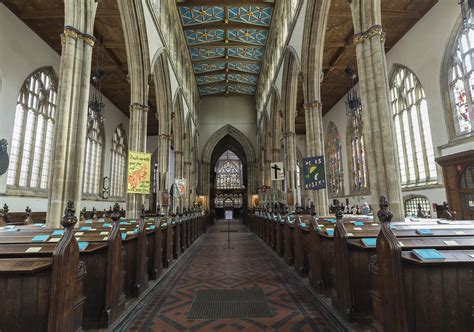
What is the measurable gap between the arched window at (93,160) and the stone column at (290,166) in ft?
36.5

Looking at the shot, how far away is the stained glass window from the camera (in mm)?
35719

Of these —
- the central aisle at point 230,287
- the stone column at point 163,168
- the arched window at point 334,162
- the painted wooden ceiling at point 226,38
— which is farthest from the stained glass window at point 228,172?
the central aisle at point 230,287

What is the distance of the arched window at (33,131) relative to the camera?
10.3m

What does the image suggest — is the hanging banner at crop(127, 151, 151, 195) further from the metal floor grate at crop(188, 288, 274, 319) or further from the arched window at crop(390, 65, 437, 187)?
the arched window at crop(390, 65, 437, 187)

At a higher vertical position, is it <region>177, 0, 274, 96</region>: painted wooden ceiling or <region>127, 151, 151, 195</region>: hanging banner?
<region>177, 0, 274, 96</region>: painted wooden ceiling

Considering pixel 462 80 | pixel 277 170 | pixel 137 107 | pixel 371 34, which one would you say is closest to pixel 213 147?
pixel 277 170

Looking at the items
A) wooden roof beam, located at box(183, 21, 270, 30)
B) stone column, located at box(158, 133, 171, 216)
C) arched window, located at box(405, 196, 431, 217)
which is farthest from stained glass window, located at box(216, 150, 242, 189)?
arched window, located at box(405, 196, 431, 217)

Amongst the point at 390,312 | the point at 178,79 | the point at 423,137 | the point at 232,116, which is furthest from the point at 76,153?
the point at 232,116

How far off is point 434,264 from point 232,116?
22.6m

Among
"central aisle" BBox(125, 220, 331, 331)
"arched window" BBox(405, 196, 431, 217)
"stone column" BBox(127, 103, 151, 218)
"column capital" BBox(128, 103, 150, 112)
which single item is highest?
"column capital" BBox(128, 103, 150, 112)

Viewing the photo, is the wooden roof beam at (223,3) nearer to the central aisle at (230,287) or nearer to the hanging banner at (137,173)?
the hanging banner at (137,173)

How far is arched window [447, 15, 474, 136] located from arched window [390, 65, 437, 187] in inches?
59.4

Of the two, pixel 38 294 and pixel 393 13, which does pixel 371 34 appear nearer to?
pixel 393 13

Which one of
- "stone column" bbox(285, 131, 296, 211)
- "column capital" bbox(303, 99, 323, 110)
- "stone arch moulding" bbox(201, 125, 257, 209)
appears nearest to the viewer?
"column capital" bbox(303, 99, 323, 110)
